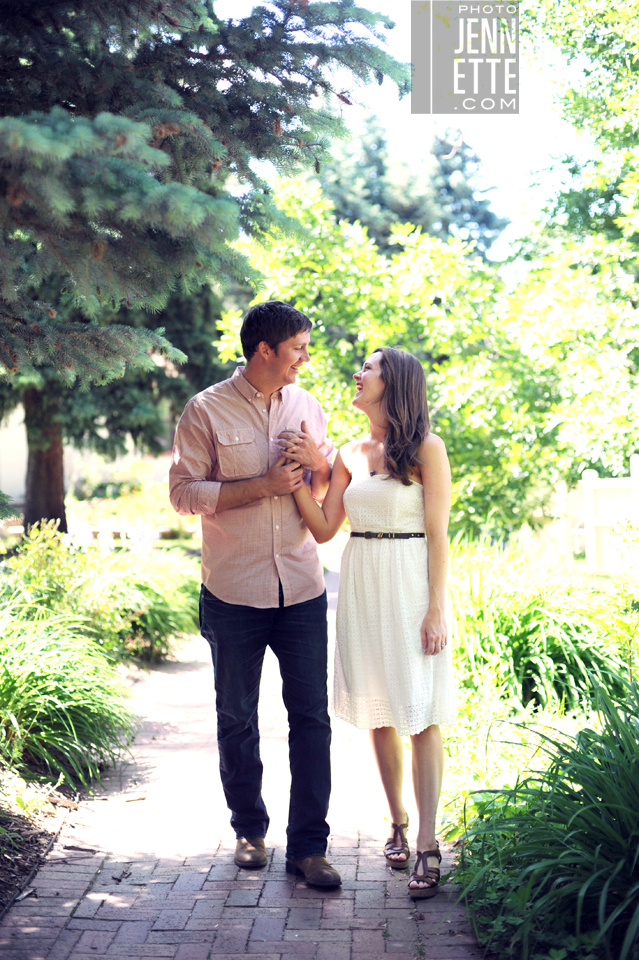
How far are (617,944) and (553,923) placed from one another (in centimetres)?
18

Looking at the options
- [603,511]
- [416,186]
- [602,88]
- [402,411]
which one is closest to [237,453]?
[402,411]

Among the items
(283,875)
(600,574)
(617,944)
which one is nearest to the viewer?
(617,944)

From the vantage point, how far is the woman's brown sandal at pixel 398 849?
10.9 feet

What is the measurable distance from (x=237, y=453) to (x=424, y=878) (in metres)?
1.67

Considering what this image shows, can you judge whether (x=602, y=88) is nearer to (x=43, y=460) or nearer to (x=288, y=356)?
(x=288, y=356)

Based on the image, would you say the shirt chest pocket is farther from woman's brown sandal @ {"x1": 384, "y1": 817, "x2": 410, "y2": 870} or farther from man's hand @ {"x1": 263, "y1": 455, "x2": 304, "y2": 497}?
woman's brown sandal @ {"x1": 384, "y1": 817, "x2": 410, "y2": 870}

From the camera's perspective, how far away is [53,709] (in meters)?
4.20

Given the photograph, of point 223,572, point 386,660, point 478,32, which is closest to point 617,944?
point 386,660

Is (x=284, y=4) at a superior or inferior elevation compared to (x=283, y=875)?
superior

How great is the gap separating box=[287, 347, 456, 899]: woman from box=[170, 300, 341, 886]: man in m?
0.11

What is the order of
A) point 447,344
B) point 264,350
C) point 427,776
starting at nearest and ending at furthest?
point 427,776
point 264,350
point 447,344

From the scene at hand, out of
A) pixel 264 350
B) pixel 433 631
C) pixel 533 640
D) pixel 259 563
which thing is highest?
pixel 264 350

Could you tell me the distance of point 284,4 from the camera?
3203mm

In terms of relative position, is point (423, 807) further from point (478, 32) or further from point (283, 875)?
point (478, 32)
